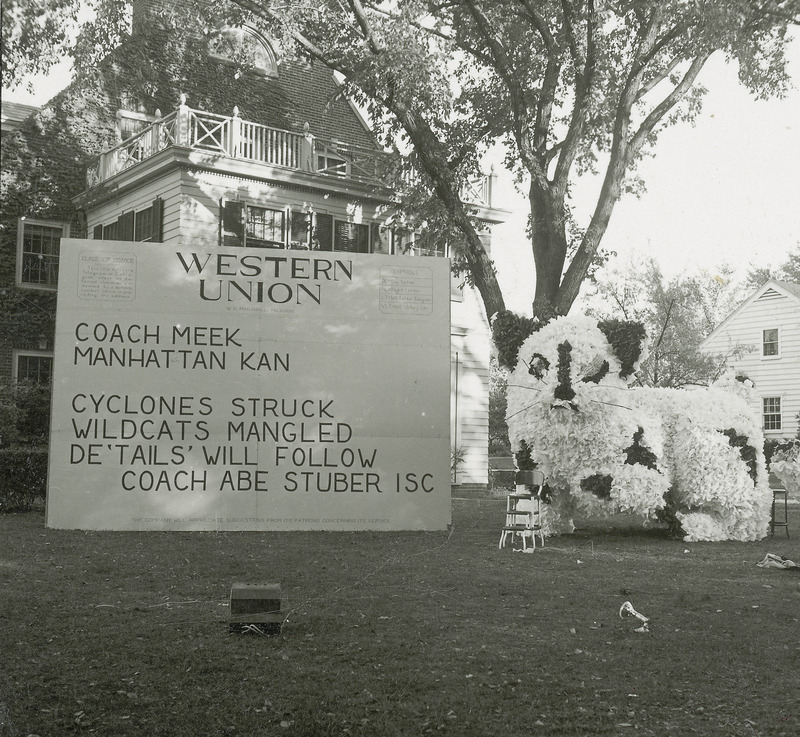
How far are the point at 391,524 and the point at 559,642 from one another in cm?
501

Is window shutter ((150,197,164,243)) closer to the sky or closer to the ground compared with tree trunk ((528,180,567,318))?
closer to the sky

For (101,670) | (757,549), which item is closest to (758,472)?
(757,549)

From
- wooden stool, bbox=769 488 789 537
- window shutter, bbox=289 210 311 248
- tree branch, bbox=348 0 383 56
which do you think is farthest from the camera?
window shutter, bbox=289 210 311 248

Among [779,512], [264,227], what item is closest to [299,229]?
[264,227]

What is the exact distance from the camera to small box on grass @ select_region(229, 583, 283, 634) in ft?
17.9

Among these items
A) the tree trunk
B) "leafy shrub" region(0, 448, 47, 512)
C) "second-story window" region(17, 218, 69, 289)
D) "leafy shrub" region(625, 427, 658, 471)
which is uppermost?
the tree trunk

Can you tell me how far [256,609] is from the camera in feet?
18.4

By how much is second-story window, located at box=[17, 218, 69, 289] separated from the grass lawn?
2516 mm

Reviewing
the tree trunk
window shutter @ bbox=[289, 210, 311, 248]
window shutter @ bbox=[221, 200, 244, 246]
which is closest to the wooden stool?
the tree trunk

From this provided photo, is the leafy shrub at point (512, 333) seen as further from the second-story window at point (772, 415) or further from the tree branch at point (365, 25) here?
the second-story window at point (772, 415)

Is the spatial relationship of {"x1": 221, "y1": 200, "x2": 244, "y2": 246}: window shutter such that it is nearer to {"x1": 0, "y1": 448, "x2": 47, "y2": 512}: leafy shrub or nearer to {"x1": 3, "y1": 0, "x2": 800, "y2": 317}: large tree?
{"x1": 3, "y1": 0, "x2": 800, "y2": 317}: large tree

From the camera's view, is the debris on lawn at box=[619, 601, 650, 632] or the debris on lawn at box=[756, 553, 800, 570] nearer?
the debris on lawn at box=[619, 601, 650, 632]

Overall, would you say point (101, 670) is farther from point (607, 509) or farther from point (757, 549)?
point (757, 549)

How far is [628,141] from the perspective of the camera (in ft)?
51.9
